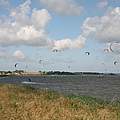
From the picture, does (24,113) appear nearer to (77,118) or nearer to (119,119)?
(77,118)

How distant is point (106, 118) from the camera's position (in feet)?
80.5

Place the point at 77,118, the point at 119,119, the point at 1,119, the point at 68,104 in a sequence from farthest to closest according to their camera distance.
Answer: the point at 68,104, the point at 119,119, the point at 77,118, the point at 1,119

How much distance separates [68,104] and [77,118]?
11.9m

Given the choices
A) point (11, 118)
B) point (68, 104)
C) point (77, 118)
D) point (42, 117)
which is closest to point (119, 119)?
point (77, 118)

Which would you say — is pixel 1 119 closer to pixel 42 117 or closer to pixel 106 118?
pixel 42 117

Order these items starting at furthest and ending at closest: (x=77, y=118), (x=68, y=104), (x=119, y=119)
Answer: (x=68, y=104)
(x=119, y=119)
(x=77, y=118)

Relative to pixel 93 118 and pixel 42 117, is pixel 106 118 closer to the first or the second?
pixel 93 118

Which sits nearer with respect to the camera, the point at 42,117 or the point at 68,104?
the point at 42,117

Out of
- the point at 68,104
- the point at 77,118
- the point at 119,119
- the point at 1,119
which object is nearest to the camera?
the point at 1,119

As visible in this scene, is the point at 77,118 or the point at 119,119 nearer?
the point at 77,118

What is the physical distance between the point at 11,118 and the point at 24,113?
2264 mm

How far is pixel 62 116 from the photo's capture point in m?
23.5

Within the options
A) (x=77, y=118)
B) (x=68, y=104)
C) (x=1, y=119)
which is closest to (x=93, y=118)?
(x=77, y=118)

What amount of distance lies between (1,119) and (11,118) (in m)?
0.61
